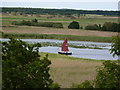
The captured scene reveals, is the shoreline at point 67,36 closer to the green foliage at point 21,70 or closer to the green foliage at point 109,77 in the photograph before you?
the green foliage at point 21,70

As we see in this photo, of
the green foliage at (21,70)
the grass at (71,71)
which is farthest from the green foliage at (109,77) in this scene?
the grass at (71,71)

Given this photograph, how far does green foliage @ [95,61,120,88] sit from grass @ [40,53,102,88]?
16.0 ft

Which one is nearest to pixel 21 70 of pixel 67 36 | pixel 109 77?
pixel 109 77

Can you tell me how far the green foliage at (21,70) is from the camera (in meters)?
10.9

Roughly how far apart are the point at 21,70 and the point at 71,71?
1020 centimetres

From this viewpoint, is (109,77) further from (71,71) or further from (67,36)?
(67,36)

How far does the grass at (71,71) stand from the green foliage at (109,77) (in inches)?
192

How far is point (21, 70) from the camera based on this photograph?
11117 mm

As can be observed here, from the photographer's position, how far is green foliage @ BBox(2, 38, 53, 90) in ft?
35.8

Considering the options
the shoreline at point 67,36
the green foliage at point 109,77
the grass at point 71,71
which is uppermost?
the green foliage at point 109,77

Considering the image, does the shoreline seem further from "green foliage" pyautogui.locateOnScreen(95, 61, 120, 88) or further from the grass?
"green foliage" pyautogui.locateOnScreen(95, 61, 120, 88)

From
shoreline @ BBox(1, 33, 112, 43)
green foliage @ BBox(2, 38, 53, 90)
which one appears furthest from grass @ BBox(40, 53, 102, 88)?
shoreline @ BBox(1, 33, 112, 43)

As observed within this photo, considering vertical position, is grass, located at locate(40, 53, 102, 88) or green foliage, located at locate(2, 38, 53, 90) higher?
green foliage, located at locate(2, 38, 53, 90)

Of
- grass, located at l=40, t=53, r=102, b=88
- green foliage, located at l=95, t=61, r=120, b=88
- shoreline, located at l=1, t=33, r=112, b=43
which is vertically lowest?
shoreline, located at l=1, t=33, r=112, b=43
